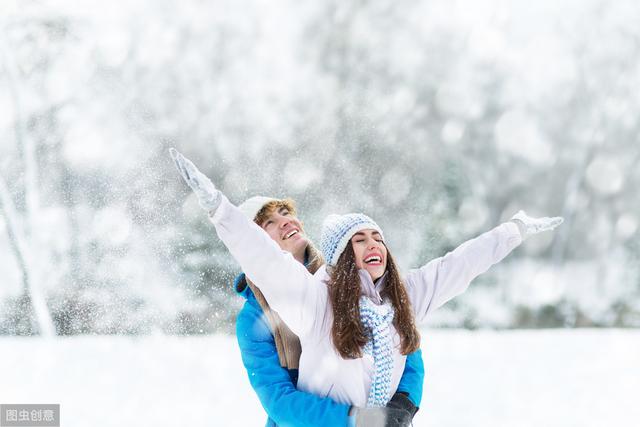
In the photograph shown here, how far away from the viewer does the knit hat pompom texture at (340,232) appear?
3.48 feet

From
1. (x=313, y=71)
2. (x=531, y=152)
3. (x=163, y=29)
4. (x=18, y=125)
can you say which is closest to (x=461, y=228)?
(x=531, y=152)

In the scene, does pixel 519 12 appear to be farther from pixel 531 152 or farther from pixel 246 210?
pixel 246 210

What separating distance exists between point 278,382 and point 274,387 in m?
0.01

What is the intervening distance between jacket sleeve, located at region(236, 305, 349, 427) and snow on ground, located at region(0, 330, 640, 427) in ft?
4.80

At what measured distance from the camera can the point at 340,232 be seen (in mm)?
1067

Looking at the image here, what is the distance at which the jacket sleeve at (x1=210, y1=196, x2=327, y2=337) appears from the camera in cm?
87

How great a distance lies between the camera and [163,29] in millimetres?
7191

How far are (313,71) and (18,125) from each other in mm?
3020

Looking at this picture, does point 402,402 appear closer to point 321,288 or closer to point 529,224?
point 321,288

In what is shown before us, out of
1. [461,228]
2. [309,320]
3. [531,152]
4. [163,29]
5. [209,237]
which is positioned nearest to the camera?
[309,320]

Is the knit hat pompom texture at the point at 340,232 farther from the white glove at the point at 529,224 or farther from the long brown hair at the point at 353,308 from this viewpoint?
the white glove at the point at 529,224

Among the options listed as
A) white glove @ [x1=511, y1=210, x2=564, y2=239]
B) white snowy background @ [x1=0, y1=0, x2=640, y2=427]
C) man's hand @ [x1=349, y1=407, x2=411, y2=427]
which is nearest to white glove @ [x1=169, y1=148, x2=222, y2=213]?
man's hand @ [x1=349, y1=407, x2=411, y2=427]

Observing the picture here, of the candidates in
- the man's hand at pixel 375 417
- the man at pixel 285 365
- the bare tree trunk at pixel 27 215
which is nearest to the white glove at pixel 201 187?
the man at pixel 285 365

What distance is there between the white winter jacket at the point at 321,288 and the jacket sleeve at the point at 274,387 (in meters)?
0.03
